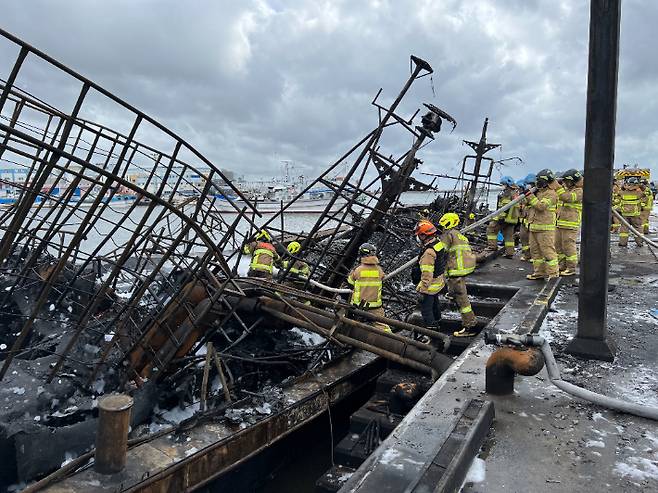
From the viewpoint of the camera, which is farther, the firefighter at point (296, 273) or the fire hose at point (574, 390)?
the firefighter at point (296, 273)

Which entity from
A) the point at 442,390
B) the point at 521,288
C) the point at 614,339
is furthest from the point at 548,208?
the point at 442,390

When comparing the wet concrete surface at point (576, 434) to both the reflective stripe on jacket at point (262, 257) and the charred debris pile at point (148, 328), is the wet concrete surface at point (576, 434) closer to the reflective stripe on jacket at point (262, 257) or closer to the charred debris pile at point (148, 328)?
the charred debris pile at point (148, 328)

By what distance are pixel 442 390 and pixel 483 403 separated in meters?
0.57

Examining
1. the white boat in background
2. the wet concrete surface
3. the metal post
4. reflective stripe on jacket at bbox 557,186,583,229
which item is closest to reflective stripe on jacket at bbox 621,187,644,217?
reflective stripe on jacket at bbox 557,186,583,229

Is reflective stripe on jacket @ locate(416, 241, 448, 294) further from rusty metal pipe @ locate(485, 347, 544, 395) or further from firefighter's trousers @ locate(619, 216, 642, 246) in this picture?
firefighter's trousers @ locate(619, 216, 642, 246)

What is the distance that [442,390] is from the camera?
3975 mm

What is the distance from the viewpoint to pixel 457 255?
6715 mm

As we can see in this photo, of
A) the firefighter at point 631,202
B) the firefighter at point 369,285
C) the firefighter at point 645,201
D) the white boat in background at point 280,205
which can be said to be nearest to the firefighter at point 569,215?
the firefighter at point 369,285

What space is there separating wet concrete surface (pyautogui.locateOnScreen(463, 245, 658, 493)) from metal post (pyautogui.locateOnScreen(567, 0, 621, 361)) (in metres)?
0.26

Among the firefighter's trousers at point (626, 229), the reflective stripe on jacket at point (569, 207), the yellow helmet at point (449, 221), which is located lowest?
the yellow helmet at point (449, 221)

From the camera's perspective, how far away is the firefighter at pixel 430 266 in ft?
21.3

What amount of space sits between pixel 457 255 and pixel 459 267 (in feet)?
0.55

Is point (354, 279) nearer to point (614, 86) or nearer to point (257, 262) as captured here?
point (257, 262)

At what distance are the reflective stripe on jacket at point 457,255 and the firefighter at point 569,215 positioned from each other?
233cm
